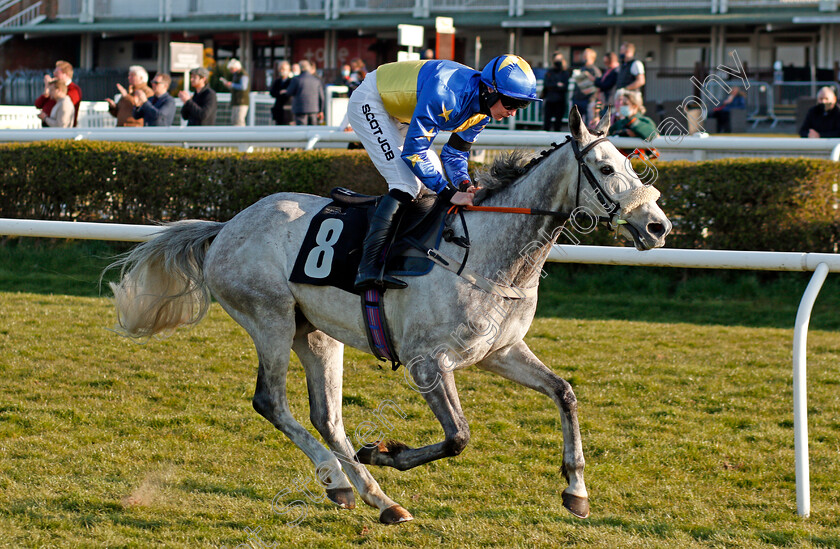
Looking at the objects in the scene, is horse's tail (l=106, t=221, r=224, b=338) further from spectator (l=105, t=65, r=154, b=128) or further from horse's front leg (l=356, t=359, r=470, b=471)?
spectator (l=105, t=65, r=154, b=128)

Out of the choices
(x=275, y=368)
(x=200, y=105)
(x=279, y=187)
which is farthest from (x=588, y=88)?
(x=275, y=368)

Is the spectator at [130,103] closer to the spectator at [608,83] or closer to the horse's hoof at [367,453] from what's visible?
the spectator at [608,83]

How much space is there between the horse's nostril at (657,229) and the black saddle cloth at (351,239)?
0.82 m

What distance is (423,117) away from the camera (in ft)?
12.1

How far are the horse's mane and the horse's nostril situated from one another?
57 centimetres

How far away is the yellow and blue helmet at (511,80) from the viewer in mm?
3615

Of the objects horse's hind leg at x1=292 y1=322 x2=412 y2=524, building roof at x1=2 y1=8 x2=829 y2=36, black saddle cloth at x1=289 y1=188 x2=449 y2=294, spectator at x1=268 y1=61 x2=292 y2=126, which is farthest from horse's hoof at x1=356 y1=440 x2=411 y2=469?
building roof at x1=2 y1=8 x2=829 y2=36

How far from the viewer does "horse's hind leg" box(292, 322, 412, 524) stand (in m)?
3.90

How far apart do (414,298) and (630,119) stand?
5.02m

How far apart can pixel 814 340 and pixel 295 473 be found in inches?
159

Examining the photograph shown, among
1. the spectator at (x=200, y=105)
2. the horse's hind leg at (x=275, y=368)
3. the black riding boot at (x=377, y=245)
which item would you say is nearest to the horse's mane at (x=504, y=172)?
the black riding boot at (x=377, y=245)

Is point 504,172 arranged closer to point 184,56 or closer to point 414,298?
point 414,298

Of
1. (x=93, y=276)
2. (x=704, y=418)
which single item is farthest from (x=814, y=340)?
(x=93, y=276)

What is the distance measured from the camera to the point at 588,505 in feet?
12.8
